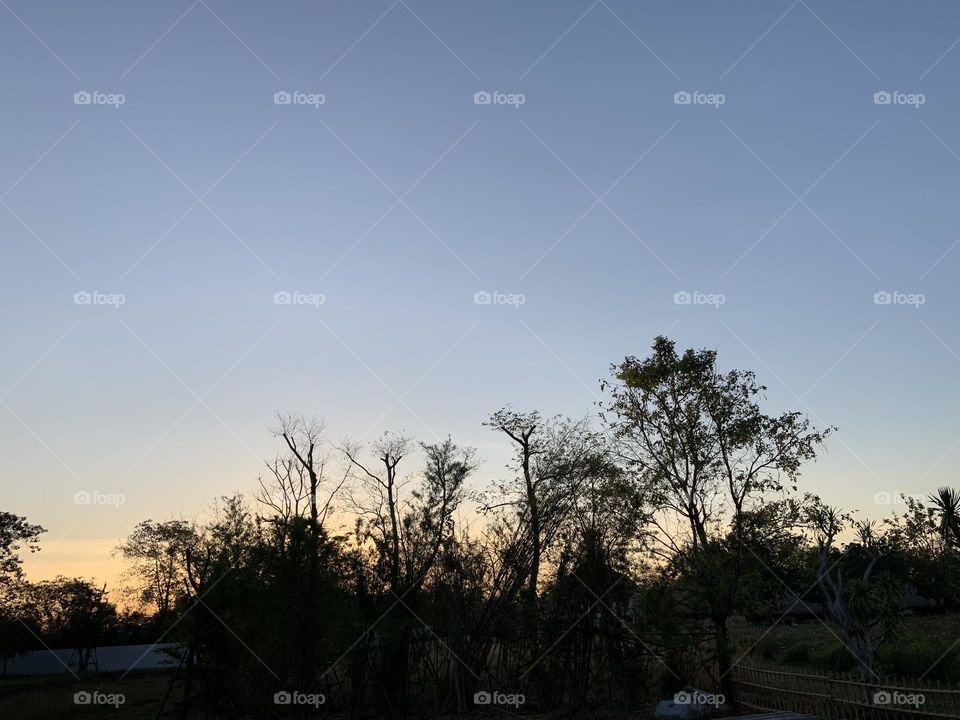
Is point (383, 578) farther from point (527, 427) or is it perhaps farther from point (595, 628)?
point (527, 427)

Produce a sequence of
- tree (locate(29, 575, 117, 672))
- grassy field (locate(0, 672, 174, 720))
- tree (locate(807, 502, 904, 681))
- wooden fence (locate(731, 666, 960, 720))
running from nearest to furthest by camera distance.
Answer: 1. wooden fence (locate(731, 666, 960, 720))
2. tree (locate(807, 502, 904, 681))
3. grassy field (locate(0, 672, 174, 720))
4. tree (locate(29, 575, 117, 672))

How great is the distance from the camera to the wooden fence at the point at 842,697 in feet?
43.7

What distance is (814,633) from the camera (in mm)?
38500

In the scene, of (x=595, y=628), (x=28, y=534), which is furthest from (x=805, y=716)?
(x=28, y=534)

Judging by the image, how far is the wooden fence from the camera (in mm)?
13328

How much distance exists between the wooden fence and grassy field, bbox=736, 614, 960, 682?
2185 mm

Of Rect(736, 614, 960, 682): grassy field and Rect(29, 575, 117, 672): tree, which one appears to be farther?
Rect(29, 575, 117, 672): tree

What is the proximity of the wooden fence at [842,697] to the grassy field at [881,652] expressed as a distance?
2.18 m

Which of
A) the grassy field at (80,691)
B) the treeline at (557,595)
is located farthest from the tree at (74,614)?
the treeline at (557,595)

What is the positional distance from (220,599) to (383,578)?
17.7 ft

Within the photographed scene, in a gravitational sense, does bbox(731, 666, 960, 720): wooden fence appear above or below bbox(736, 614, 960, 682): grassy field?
above

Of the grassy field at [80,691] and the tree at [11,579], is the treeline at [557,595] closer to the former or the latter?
the grassy field at [80,691]

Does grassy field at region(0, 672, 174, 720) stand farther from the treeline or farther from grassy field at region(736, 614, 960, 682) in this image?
grassy field at region(736, 614, 960, 682)

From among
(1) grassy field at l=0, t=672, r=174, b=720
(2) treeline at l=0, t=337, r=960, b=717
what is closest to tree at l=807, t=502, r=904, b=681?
(2) treeline at l=0, t=337, r=960, b=717
